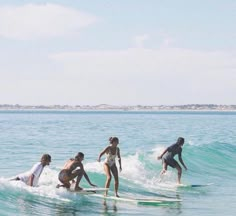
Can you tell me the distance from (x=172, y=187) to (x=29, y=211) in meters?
6.12

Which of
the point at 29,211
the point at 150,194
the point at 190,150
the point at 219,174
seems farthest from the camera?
the point at 190,150

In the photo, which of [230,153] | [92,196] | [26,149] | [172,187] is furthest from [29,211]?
[230,153]

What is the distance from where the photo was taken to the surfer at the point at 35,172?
14.3m

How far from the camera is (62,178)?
15.1m

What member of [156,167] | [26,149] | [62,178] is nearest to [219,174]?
[156,167]

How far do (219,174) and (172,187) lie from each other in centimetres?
629

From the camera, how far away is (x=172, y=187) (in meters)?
18.8

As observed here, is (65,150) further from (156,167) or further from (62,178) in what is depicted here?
(62,178)

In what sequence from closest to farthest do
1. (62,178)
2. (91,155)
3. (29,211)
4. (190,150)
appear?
1. (29,211)
2. (62,178)
3. (91,155)
4. (190,150)

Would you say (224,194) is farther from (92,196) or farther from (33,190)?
(33,190)

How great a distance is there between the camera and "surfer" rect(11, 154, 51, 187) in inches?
563

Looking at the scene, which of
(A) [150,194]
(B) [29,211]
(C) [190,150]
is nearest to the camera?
(B) [29,211]

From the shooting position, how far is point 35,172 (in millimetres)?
14477

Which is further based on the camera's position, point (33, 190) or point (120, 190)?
point (120, 190)
